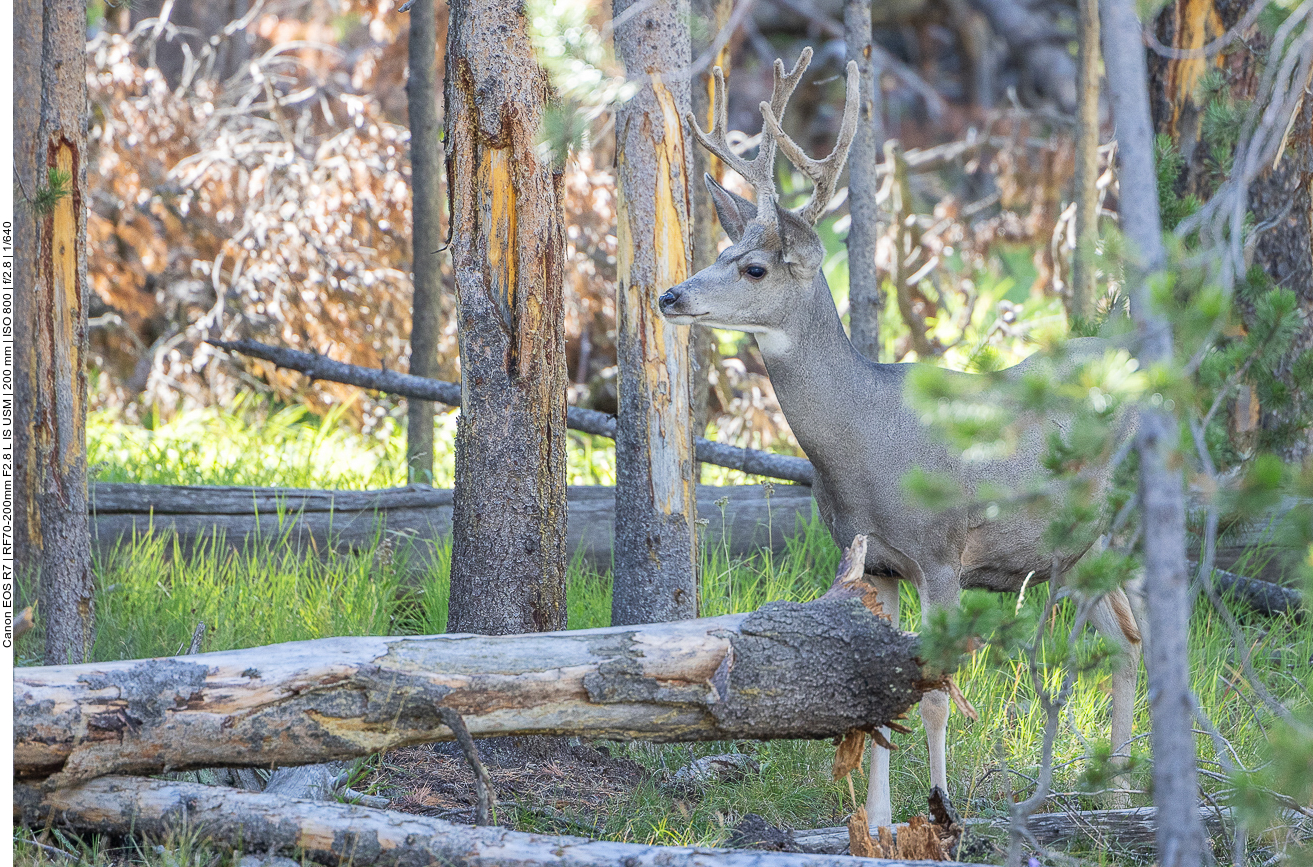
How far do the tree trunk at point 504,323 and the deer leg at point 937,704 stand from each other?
1328mm

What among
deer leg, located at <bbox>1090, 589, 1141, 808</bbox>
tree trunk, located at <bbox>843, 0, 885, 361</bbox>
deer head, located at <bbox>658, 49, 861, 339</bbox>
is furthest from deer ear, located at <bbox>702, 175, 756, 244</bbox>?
deer leg, located at <bbox>1090, 589, 1141, 808</bbox>

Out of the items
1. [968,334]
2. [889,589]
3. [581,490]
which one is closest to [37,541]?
[581,490]

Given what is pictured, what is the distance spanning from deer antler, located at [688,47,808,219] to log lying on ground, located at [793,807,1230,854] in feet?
6.94

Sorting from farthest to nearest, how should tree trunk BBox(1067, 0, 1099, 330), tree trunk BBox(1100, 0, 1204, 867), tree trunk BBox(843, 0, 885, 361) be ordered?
tree trunk BBox(1067, 0, 1099, 330), tree trunk BBox(843, 0, 885, 361), tree trunk BBox(1100, 0, 1204, 867)

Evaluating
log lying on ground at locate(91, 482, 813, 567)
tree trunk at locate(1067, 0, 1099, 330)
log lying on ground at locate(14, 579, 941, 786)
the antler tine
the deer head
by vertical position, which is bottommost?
log lying on ground at locate(14, 579, 941, 786)

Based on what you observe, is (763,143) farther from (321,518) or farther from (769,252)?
(321,518)

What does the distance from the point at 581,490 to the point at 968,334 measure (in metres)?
5.13

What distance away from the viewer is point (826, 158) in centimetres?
438

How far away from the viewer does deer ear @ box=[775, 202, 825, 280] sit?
441cm

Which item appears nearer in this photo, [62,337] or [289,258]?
[62,337]

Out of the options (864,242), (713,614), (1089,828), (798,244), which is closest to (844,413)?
(798,244)

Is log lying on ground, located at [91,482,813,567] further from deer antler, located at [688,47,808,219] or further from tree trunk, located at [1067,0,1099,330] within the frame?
tree trunk, located at [1067,0,1099,330]

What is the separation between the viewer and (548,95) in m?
4.41

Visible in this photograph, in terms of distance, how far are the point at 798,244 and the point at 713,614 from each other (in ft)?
5.84
